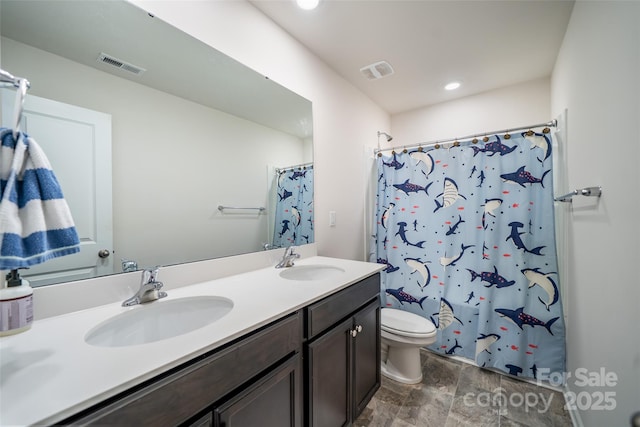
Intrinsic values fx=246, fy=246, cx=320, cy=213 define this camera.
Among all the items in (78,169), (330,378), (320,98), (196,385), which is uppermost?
(320,98)

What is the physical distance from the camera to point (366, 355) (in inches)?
57.8

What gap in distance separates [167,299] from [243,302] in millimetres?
315

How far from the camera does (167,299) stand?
1.00 m

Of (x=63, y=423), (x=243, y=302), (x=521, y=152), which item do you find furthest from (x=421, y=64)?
(x=63, y=423)

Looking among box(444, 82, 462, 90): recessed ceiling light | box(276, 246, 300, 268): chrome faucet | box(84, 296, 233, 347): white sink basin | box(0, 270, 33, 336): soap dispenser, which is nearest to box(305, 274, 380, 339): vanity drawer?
box(84, 296, 233, 347): white sink basin

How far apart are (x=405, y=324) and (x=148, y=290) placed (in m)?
1.70

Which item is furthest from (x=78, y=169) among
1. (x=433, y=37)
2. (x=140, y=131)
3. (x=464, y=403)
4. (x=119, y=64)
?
(x=464, y=403)

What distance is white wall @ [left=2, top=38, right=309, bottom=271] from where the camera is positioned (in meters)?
0.91

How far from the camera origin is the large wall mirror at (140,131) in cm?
86

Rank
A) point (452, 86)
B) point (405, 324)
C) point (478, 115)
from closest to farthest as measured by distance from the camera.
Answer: point (405, 324) < point (452, 86) < point (478, 115)

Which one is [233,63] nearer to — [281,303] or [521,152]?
[281,303]

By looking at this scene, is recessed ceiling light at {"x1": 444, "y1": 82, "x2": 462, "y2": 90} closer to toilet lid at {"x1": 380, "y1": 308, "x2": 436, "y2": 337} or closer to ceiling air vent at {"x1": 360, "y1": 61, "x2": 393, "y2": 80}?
ceiling air vent at {"x1": 360, "y1": 61, "x2": 393, "y2": 80}

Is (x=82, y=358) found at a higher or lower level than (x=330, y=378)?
higher

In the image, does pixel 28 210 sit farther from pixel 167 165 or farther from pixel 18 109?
pixel 167 165
